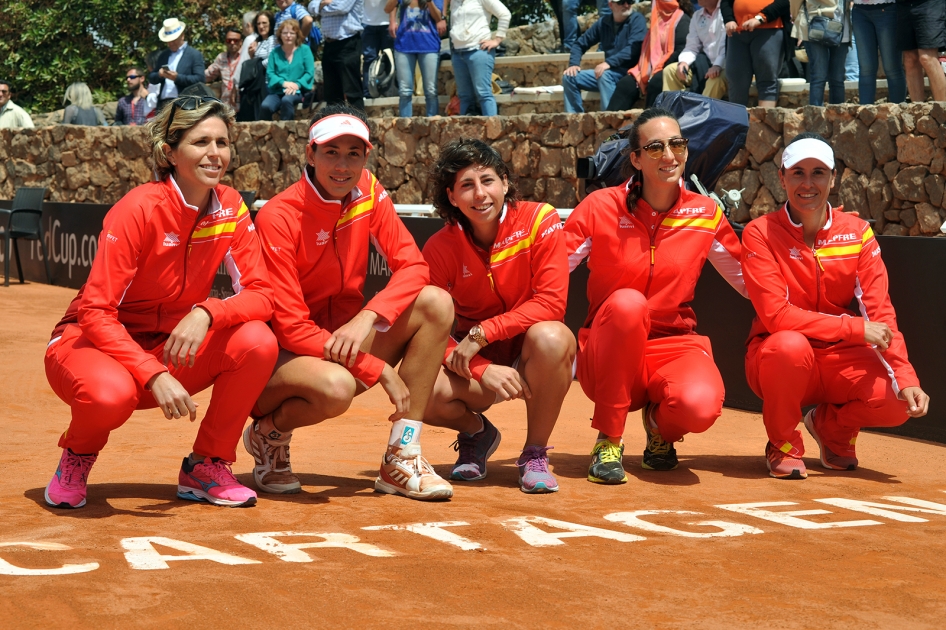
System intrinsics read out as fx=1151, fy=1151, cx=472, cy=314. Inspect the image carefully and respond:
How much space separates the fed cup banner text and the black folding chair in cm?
1145

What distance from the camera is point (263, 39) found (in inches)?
564

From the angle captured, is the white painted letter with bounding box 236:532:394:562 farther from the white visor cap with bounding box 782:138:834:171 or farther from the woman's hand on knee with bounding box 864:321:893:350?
the white visor cap with bounding box 782:138:834:171

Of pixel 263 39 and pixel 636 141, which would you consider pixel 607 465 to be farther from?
pixel 263 39

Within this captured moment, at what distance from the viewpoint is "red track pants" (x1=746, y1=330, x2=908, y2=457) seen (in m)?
4.94

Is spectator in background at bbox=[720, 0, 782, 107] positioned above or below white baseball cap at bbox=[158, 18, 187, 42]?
below

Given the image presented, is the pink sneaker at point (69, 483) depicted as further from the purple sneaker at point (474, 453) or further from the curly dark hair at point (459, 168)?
the curly dark hair at point (459, 168)

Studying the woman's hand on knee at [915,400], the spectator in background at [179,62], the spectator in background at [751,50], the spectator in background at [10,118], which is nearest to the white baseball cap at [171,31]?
the spectator in background at [179,62]

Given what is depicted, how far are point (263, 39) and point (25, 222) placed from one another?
374cm

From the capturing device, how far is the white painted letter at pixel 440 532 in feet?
12.2

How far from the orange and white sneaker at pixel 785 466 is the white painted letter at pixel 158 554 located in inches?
98.9

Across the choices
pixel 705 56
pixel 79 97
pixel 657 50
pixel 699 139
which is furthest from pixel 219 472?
pixel 79 97

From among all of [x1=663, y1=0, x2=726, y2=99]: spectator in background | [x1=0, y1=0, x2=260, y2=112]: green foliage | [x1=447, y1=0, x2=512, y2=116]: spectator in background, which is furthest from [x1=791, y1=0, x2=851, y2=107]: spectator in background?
[x1=0, y1=0, x2=260, y2=112]: green foliage

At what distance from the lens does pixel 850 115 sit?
30.1 feet

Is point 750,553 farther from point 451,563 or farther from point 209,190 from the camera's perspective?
point 209,190
